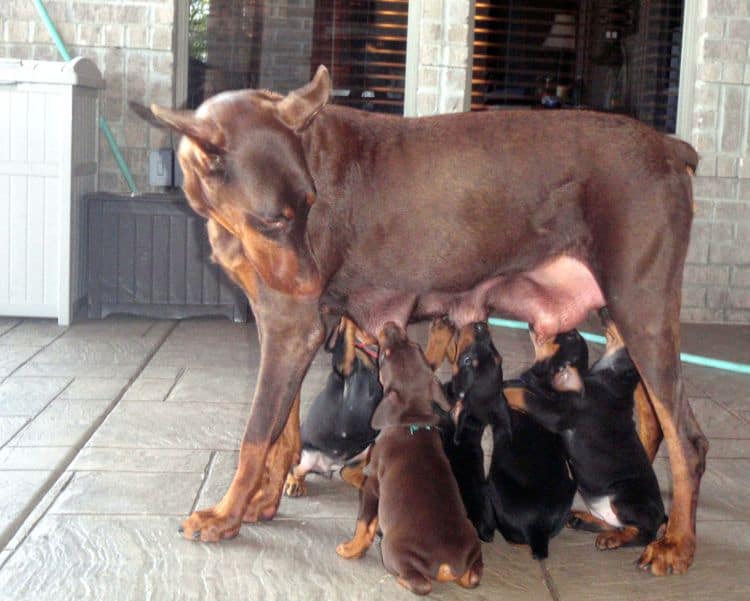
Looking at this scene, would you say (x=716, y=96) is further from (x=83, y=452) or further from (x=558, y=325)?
(x=83, y=452)

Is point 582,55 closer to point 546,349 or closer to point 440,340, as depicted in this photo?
point 440,340

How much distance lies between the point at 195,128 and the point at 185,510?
1386 millimetres

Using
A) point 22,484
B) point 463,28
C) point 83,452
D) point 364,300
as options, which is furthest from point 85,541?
point 463,28

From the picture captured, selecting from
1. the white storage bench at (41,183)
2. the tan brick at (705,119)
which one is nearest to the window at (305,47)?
the white storage bench at (41,183)

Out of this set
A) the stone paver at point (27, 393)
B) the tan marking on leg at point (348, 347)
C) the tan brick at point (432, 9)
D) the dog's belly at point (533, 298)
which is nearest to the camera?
the dog's belly at point (533, 298)

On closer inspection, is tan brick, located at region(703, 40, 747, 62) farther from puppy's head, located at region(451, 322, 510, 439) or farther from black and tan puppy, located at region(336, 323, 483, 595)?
black and tan puppy, located at region(336, 323, 483, 595)

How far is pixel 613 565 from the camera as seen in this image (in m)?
3.19

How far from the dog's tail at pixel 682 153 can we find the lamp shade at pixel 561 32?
16.0 ft

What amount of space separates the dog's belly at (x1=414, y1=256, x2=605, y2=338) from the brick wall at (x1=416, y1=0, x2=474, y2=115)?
396 centimetres

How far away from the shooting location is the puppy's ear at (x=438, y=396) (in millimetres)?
3318

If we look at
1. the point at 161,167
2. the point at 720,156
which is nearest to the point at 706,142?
the point at 720,156

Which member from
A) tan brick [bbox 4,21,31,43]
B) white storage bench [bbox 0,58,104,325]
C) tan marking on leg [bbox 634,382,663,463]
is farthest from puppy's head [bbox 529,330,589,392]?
tan brick [bbox 4,21,31,43]

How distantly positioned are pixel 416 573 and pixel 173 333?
157 inches

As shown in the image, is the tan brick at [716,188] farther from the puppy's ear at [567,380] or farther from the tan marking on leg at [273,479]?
the tan marking on leg at [273,479]
